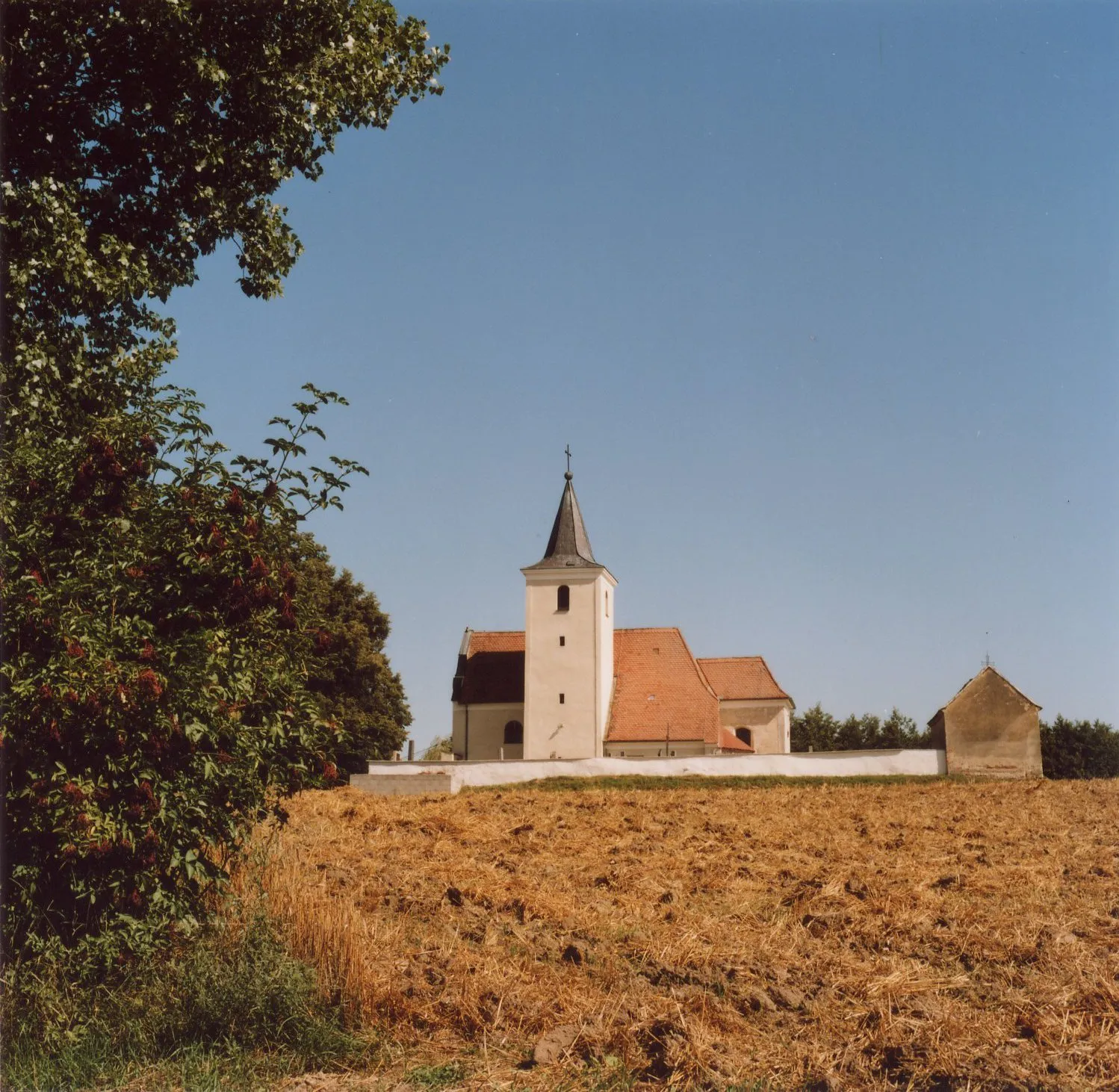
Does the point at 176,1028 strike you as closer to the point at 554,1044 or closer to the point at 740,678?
the point at 554,1044

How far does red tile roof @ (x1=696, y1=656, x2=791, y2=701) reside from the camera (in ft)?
174

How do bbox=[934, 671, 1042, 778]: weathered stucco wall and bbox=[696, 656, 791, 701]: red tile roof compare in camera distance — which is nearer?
bbox=[934, 671, 1042, 778]: weathered stucco wall

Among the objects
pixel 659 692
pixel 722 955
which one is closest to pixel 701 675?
pixel 659 692

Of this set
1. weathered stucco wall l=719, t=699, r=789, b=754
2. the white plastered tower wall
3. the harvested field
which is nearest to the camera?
the harvested field

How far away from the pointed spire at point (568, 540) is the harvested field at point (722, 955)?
1416 inches

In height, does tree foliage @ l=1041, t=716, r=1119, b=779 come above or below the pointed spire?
below

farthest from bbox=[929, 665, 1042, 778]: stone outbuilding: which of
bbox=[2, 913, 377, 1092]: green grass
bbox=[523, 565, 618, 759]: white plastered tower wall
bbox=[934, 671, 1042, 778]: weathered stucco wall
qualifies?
bbox=[2, 913, 377, 1092]: green grass

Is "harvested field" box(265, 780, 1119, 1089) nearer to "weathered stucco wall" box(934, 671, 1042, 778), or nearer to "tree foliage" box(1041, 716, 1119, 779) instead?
"weathered stucco wall" box(934, 671, 1042, 778)

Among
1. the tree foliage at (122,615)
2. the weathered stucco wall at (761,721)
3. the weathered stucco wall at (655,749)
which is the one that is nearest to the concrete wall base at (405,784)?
the weathered stucco wall at (655,749)

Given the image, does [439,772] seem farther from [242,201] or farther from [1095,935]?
[1095,935]

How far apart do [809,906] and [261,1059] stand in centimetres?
556

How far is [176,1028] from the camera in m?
6.06

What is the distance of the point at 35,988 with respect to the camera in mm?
6074

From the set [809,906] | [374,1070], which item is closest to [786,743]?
[809,906]
